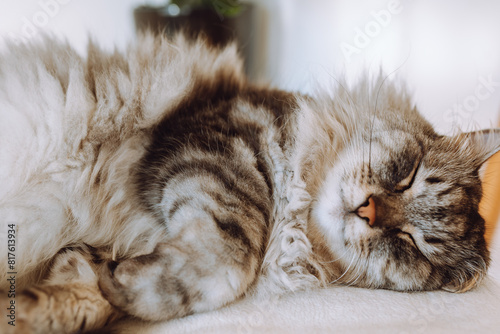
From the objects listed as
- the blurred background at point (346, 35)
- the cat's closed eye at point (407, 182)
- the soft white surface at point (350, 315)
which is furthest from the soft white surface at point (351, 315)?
the blurred background at point (346, 35)

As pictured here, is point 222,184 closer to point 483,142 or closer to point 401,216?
point 401,216

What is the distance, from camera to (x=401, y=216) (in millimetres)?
1111

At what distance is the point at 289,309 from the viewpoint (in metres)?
0.98

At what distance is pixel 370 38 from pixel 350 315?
214 centimetres

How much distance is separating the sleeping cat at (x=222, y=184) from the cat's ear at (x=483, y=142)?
25mm

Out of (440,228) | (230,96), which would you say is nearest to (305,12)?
(230,96)

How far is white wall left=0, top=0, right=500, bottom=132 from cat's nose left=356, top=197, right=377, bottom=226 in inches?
25.0

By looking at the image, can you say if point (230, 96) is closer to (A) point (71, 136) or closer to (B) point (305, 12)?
(A) point (71, 136)

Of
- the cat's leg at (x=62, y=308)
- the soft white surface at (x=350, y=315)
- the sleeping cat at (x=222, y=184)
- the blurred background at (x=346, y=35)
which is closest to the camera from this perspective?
the cat's leg at (x=62, y=308)

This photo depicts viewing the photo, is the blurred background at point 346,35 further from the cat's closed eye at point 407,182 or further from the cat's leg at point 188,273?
the cat's leg at point 188,273

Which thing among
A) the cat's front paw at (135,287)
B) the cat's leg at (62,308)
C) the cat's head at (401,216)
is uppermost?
the cat's head at (401,216)

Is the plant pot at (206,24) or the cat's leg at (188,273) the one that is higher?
the plant pot at (206,24)

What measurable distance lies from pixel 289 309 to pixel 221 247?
0.26 m

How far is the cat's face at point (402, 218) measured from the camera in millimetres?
1102
